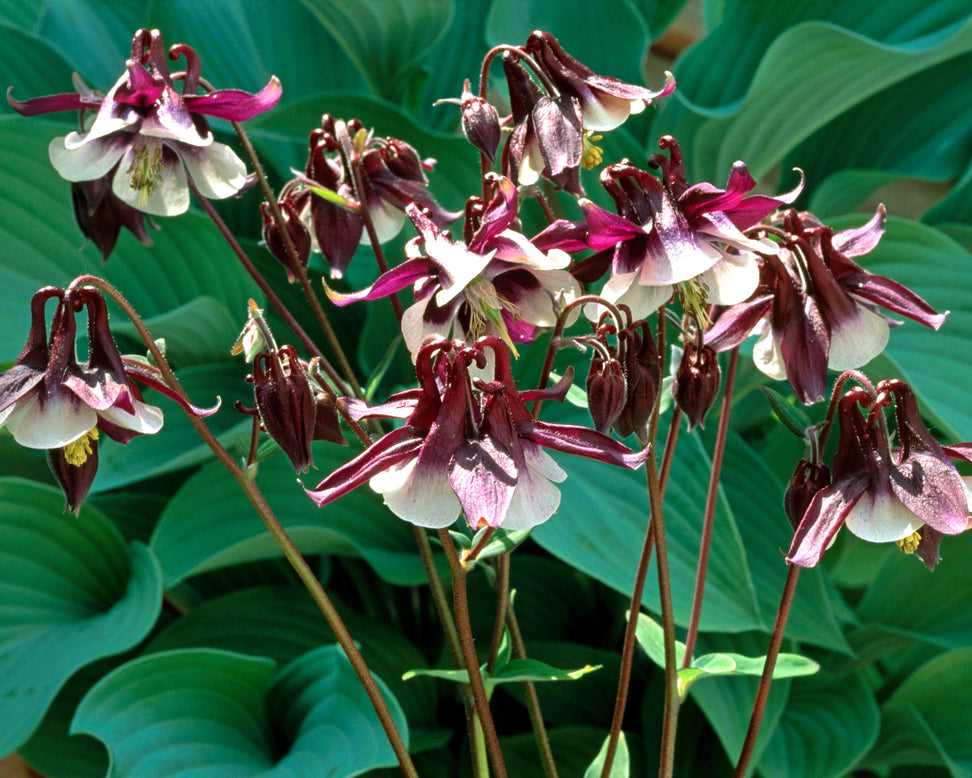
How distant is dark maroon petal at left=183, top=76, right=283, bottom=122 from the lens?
25.0 inches

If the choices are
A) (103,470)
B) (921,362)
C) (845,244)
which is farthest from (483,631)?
(845,244)

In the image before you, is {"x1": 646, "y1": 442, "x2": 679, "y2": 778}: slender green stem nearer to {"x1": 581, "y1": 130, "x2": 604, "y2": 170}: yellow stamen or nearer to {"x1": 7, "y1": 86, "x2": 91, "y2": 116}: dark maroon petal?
{"x1": 581, "y1": 130, "x2": 604, "y2": 170}: yellow stamen

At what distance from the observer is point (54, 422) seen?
507 millimetres

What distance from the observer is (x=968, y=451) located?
1.81 ft

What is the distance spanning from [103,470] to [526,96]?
82 cm

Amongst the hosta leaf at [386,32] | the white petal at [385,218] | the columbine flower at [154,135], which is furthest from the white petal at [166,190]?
the hosta leaf at [386,32]

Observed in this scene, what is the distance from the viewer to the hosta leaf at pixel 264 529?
109cm

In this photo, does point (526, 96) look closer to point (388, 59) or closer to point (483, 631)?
point (483, 631)

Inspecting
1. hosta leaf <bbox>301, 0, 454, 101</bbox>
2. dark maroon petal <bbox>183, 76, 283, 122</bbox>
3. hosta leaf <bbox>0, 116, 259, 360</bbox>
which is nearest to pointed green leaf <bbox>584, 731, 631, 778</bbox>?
dark maroon petal <bbox>183, 76, 283, 122</bbox>

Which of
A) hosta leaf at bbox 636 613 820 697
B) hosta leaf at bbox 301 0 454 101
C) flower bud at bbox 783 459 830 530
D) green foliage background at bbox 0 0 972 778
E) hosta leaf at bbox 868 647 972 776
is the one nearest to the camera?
flower bud at bbox 783 459 830 530

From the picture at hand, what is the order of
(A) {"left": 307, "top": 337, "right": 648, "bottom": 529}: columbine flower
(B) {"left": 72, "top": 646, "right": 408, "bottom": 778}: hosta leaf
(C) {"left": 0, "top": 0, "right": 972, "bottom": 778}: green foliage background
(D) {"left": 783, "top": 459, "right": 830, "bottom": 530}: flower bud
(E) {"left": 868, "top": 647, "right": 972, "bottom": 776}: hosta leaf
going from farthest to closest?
(E) {"left": 868, "top": 647, "right": 972, "bottom": 776}: hosta leaf
(C) {"left": 0, "top": 0, "right": 972, "bottom": 778}: green foliage background
(B) {"left": 72, "top": 646, "right": 408, "bottom": 778}: hosta leaf
(D) {"left": 783, "top": 459, "right": 830, "bottom": 530}: flower bud
(A) {"left": 307, "top": 337, "right": 648, "bottom": 529}: columbine flower

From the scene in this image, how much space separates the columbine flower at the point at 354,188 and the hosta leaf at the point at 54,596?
48 cm

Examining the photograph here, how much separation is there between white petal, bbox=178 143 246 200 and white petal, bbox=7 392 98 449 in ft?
0.69

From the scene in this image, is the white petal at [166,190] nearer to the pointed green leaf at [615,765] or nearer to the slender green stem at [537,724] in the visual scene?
the slender green stem at [537,724]
